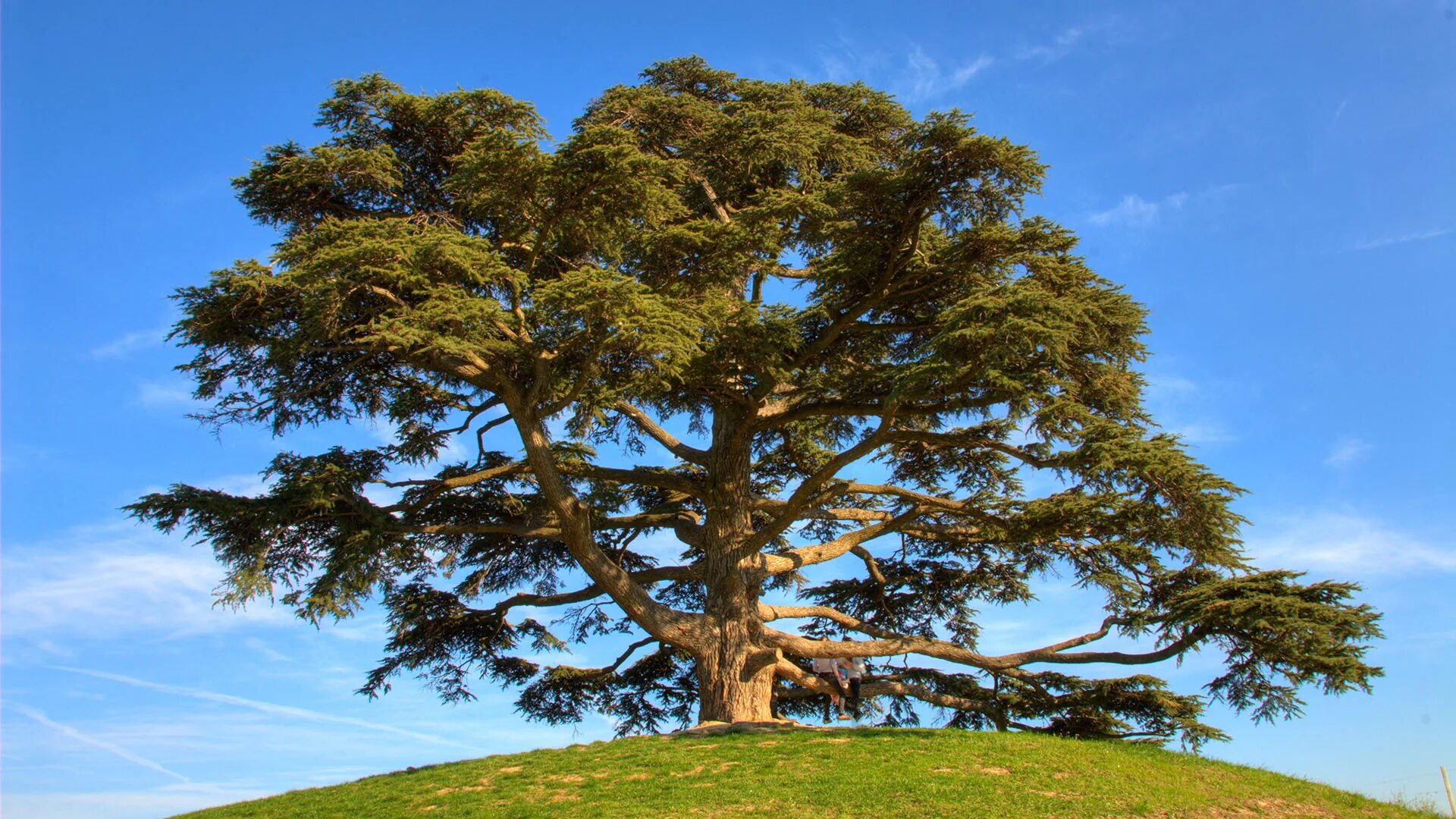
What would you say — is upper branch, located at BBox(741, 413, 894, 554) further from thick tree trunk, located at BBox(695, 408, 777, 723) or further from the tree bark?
the tree bark

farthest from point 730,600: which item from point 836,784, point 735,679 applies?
point 836,784

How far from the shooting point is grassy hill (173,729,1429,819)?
36.3 feet

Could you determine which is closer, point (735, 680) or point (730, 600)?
point (735, 680)

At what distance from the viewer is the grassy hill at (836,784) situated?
1105 centimetres

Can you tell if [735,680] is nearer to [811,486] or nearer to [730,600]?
[730,600]

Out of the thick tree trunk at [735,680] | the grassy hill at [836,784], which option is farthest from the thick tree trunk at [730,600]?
the grassy hill at [836,784]

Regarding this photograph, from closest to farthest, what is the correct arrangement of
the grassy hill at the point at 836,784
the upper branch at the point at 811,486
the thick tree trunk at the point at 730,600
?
the grassy hill at the point at 836,784 → the upper branch at the point at 811,486 → the thick tree trunk at the point at 730,600

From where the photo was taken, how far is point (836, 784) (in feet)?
38.0

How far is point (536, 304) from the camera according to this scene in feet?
42.5

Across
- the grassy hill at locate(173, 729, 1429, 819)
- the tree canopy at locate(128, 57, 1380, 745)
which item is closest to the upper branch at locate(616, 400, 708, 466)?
the tree canopy at locate(128, 57, 1380, 745)

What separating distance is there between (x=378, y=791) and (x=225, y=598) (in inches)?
133

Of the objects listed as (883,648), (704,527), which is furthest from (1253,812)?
(704,527)

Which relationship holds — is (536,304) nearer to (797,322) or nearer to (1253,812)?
(797,322)

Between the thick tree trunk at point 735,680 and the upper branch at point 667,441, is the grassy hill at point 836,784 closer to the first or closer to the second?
the thick tree trunk at point 735,680
